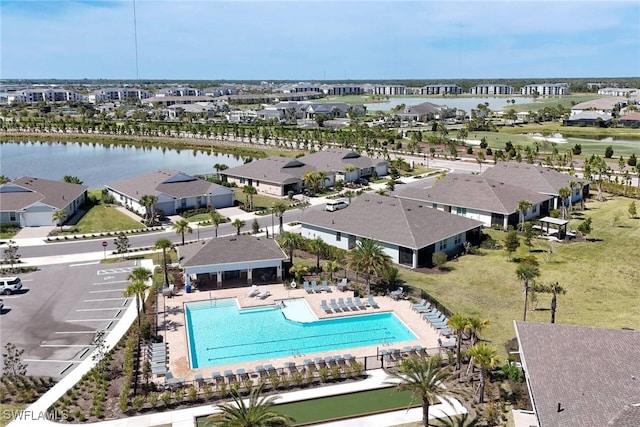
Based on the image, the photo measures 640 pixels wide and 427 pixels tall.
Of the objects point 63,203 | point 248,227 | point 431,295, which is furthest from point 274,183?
point 431,295

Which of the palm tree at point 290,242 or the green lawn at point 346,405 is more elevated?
the palm tree at point 290,242

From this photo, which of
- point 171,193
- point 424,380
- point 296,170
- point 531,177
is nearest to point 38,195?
point 171,193

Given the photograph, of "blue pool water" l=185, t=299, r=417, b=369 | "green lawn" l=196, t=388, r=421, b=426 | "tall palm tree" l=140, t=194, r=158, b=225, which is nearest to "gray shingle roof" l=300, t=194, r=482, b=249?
"blue pool water" l=185, t=299, r=417, b=369

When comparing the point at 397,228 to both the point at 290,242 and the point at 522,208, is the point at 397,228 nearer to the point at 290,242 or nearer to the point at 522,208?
the point at 290,242

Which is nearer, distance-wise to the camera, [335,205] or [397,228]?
[397,228]

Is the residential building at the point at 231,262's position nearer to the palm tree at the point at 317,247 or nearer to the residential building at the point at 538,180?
the palm tree at the point at 317,247

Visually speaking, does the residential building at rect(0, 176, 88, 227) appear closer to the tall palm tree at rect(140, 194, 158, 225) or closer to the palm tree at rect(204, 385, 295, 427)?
the tall palm tree at rect(140, 194, 158, 225)

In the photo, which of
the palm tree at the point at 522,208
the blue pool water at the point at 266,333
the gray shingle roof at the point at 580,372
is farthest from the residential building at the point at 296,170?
the gray shingle roof at the point at 580,372
